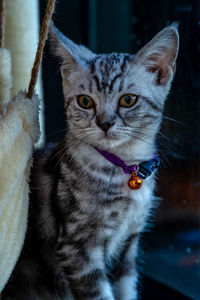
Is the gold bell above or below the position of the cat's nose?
below

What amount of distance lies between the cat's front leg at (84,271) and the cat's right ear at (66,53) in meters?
0.42

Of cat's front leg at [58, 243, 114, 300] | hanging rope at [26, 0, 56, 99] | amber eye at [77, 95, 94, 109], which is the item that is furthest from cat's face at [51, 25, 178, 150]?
cat's front leg at [58, 243, 114, 300]

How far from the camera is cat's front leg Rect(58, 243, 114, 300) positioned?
87 centimetres

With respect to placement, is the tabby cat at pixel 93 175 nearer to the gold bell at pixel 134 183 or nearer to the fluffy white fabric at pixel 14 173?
the gold bell at pixel 134 183

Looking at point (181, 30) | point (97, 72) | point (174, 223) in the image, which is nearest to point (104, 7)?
point (181, 30)

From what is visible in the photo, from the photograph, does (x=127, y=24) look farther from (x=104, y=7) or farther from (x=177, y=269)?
(x=177, y=269)

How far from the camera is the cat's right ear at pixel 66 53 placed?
0.89 meters

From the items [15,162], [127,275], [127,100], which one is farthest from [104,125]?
[127,275]

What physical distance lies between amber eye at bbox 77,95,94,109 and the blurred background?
0.68 ft

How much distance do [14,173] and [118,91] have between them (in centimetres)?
30

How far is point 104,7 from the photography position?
1506 millimetres

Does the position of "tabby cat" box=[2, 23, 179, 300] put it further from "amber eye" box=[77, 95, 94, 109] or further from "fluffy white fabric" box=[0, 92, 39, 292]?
"fluffy white fabric" box=[0, 92, 39, 292]

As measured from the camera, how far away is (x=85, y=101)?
0.91 metres

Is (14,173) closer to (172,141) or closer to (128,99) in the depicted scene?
(128,99)
